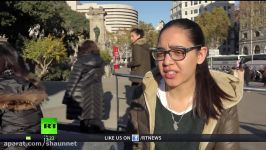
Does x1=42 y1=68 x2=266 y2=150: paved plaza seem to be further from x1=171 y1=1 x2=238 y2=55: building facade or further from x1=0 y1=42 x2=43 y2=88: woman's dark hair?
x1=171 y1=1 x2=238 y2=55: building facade

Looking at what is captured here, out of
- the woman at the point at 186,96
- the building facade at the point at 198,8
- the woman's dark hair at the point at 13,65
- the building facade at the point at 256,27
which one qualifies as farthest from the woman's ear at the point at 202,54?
the building facade at the point at 198,8

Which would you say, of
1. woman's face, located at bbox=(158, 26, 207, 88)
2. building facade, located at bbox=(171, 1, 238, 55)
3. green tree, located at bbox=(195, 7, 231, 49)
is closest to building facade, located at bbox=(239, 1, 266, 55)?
woman's face, located at bbox=(158, 26, 207, 88)

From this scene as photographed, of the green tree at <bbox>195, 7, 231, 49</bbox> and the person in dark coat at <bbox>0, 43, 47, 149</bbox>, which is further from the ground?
the green tree at <bbox>195, 7, 231, 49</bbox>

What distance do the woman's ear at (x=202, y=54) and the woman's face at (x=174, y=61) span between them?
3cm

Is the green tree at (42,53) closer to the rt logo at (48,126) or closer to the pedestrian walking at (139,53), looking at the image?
the pedestrian walking at (139,53)

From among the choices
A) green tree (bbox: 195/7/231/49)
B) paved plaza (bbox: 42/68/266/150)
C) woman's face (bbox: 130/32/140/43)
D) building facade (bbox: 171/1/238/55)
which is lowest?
paved plaza (bbox: 42/68/266/150)

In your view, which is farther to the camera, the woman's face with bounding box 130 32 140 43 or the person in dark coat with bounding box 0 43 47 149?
the woman's face with bounding box 130 32 140 43

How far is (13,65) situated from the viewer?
319 cm

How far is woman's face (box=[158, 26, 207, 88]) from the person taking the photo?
2.00m

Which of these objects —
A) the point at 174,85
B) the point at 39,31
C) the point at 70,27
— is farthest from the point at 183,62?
the point at 70,27

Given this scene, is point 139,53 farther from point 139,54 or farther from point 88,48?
point 88,48

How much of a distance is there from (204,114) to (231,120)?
136 mm

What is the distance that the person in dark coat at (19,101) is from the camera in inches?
111

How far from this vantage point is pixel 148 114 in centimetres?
207
